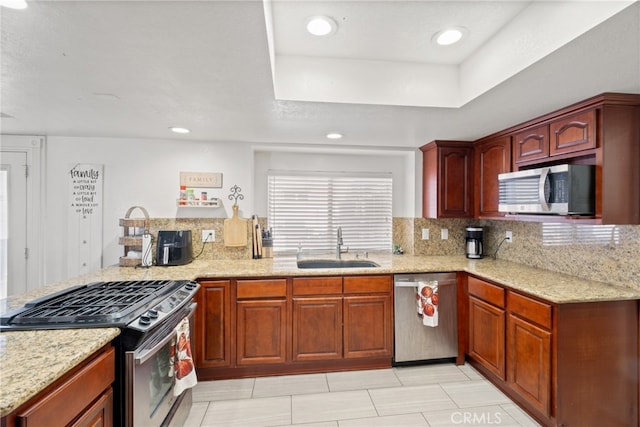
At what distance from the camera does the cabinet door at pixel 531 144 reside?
2.13 m

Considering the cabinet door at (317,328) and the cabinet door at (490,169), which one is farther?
the cabinet door at (490,169)

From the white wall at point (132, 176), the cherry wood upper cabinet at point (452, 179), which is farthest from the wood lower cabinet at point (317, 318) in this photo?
the cherry wood upper cabinet at point (452, 179)

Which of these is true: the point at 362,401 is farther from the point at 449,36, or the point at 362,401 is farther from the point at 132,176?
the point at 132,176

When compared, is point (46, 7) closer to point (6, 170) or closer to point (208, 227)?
point (208, 227)

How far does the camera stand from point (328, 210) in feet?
10.9

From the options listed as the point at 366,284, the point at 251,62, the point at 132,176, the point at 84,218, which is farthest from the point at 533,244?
the point at 84,218

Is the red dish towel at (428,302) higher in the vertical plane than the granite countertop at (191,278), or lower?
lower

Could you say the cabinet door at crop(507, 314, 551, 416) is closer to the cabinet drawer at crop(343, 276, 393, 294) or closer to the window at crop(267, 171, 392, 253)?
the cabinet drawer at crop(343, 276, 393, 294)

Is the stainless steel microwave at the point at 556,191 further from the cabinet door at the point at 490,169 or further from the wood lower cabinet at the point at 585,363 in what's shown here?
the wood lower cabinet at the point at 585,363

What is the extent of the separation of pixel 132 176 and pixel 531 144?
11.5 feet

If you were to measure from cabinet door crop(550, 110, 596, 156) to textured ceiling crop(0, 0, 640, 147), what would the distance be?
149 mm

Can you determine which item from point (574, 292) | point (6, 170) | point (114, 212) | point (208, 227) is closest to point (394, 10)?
point (574, 292)

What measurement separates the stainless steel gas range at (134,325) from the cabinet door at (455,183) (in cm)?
245

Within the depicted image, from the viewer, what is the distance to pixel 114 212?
2.81m
